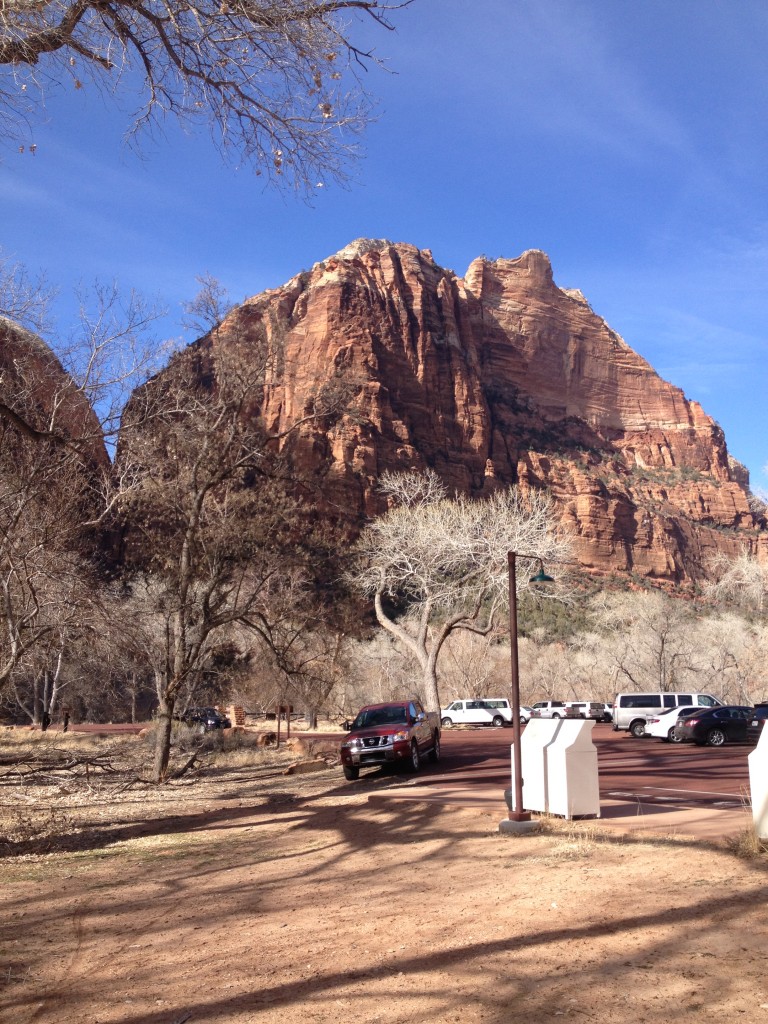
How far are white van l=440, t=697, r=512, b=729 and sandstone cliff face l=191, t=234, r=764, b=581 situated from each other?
36674mm

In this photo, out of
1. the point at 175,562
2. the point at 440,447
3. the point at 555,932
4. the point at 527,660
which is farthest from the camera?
the point at 440,447

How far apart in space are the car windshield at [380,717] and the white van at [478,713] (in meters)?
21.5

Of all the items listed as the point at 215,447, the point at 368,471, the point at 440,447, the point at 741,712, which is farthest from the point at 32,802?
the point at 440,447

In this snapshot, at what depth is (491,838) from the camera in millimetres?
10523

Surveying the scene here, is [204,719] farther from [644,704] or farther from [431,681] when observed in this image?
[644,704]

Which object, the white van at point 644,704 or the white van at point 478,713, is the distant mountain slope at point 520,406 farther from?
the white van at point 644,704

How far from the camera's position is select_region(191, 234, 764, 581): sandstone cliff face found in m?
97.8

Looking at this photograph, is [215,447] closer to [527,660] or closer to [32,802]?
[32,802]

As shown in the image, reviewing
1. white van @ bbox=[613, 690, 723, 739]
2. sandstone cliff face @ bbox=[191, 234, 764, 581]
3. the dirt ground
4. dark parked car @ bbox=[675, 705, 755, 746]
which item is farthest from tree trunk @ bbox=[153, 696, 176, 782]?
sandstone cliff face @ bbox=[191, 234, 764, 581]

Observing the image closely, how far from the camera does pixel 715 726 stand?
26.9m

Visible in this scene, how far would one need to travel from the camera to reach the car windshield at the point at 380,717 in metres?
19.7

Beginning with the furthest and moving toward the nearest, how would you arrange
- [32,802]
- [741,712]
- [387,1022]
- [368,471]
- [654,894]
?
1. [368,471]
2. [741,712]
3. [32,802]
4. [654,894]
5. [387,1022]

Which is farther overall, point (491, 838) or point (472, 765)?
point (472, 765)

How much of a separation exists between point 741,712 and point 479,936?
23.4 m
